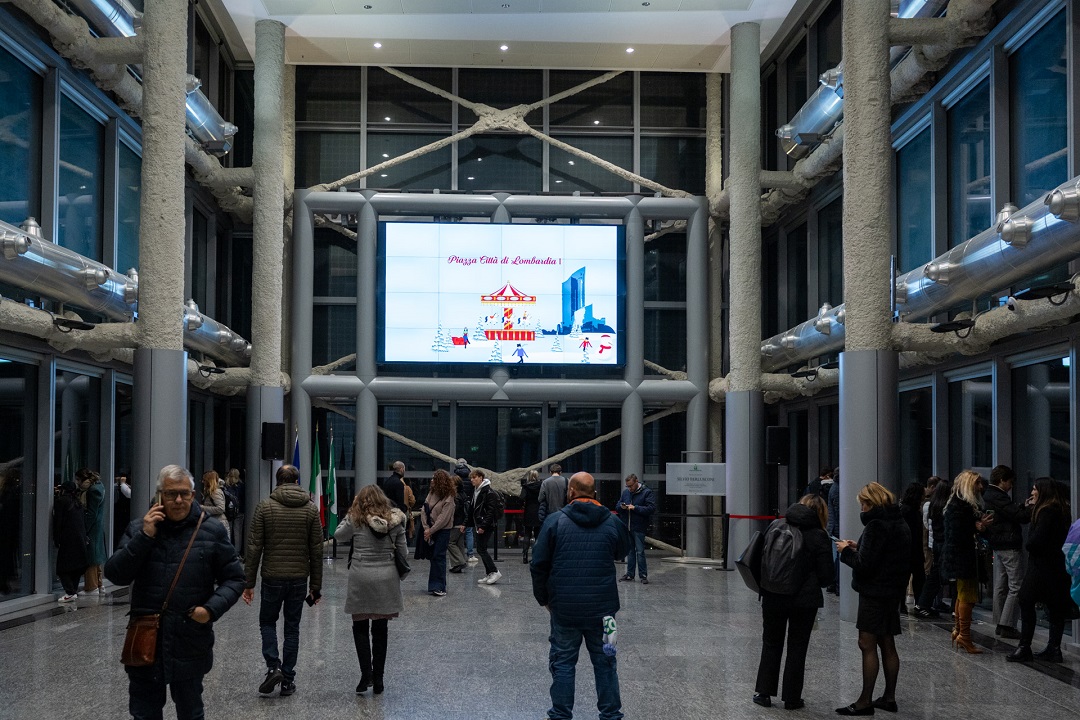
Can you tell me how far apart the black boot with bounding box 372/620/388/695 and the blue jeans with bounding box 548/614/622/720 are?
163cm

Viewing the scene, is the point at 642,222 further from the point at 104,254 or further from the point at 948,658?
the point at 948,658

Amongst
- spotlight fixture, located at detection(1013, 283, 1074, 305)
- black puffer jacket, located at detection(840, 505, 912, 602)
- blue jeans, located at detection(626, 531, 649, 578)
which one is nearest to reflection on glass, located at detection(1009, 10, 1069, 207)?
spotlight fixture, located at detection(1013, 283, 1074, 305)

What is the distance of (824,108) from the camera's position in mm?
15719

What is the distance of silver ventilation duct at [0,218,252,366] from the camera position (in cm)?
1042

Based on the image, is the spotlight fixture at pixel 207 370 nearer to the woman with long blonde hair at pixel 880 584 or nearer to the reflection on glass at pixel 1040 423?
the reflection on glass at pixel 1040 423

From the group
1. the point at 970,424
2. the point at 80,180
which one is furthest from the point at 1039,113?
the point at 80,180

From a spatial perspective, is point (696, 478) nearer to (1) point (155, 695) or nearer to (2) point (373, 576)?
(2) point (373, 576)

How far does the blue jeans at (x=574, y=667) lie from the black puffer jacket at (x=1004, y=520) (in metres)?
4.72

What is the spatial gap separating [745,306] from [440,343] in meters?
5.39

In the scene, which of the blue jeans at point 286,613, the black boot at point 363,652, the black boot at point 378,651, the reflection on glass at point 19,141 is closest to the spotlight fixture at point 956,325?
the black boot at point 378,651

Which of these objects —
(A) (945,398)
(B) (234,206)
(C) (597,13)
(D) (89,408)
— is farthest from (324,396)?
(A) (945,398)

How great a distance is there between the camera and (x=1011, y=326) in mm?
10055

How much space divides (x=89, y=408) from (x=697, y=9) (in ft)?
36.2

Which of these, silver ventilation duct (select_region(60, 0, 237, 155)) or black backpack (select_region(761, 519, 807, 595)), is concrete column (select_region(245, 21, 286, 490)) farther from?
black backpack (select_region(761, 519, 807, 595))
